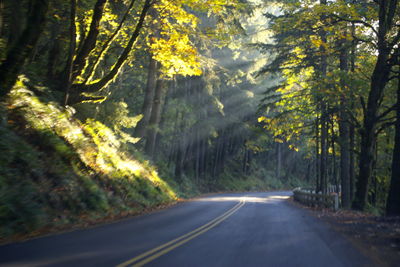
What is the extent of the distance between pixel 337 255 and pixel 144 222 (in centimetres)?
626

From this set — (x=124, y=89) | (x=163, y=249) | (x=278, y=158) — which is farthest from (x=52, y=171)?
(x=278, y=158)

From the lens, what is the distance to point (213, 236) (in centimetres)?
995

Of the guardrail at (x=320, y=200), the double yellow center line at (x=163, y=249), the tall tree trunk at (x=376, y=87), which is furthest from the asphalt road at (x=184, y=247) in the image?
the guardrail at (x=320, y=200)

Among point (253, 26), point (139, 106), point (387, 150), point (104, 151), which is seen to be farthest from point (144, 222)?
point (253, 26)

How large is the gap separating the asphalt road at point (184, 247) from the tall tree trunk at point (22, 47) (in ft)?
16.2

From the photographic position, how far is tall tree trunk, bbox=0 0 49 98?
1066 cm

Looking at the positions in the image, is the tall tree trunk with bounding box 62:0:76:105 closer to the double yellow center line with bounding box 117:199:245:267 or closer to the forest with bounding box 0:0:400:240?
the forest with bounding box 0:0:400:240

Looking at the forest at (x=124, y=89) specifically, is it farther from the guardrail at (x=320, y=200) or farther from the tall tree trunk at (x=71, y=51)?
the guardrail at (x=320, y=200)

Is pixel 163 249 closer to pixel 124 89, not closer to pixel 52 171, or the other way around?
pixel 52 171

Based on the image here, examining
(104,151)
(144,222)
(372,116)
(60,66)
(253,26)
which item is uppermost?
(253,26)

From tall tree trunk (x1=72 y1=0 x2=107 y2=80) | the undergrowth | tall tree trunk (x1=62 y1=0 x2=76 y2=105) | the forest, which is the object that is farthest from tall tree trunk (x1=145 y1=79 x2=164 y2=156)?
tall tree trunk (x1=72 y1=0 x2=107 y2=80)

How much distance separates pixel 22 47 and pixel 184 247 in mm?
7150

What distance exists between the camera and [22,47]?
10.7 m

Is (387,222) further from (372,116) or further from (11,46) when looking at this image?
(11,46)
